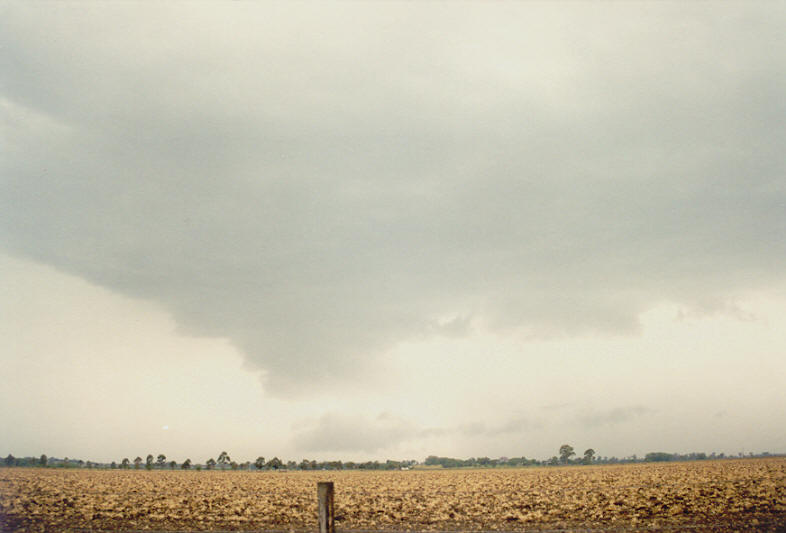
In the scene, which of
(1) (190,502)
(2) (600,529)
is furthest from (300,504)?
(2) (600,529)

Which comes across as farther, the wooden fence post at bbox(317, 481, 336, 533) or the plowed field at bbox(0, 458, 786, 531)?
the plowed field at bbox(0, 458, 786, 531)

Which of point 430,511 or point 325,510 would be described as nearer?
point 325,510

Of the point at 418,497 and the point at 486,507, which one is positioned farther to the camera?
the point at 418,497

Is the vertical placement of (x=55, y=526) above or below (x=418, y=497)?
above

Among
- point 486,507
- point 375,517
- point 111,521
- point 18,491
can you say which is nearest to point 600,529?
point 486,507

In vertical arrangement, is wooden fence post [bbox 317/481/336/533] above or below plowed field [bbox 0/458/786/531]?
above

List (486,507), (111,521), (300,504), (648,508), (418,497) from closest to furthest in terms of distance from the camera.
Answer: (111,521) < (648,508) < (486,507) < (300,504) < (418,497)

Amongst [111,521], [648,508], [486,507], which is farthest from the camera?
[486,507]

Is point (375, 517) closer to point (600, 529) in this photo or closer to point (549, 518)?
point (549, 518)

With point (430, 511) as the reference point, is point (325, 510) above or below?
above

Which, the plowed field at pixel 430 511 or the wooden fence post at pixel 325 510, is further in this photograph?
the plowed field at pixel 430 511

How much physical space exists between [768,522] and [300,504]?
1022 inches

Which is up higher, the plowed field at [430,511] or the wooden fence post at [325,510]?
the wooden fence post at [325,510]

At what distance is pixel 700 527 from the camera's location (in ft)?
75.3
